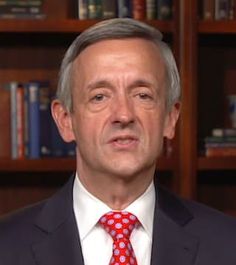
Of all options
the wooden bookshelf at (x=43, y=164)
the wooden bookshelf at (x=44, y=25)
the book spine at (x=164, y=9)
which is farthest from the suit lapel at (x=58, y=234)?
the book spine at (x=164, y=9)

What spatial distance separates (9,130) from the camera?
2.17m

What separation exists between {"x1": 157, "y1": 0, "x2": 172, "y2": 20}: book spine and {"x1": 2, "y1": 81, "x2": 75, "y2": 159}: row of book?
43 cm

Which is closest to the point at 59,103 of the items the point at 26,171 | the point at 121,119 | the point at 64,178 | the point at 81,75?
the point at 81,75

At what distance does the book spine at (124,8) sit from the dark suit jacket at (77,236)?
2.59 feet

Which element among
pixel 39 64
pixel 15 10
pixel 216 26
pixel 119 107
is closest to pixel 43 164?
pixel 39 64

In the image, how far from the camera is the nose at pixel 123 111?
132cm

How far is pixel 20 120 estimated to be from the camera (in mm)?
2111

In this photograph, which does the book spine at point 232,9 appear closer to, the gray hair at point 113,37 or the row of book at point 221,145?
the row of book at point 221,145

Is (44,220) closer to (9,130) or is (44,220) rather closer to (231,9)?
(9,130)

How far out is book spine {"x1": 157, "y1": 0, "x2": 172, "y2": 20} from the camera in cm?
211

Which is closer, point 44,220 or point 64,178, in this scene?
point 44,220

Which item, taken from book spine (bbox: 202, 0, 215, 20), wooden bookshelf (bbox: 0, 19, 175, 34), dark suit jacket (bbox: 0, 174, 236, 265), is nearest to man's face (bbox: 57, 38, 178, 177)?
dark suit jacket (bbox: 0, 174, 236, 265)

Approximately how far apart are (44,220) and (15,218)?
65mm

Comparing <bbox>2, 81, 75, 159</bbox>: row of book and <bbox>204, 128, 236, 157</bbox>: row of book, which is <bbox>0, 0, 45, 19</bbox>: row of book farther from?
<bbox>204, 128, 236, 157</bbox>: row of book
